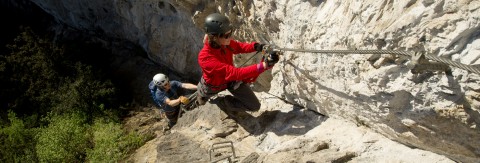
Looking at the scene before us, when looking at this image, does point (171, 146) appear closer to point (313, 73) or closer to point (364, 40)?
point (313, 73)

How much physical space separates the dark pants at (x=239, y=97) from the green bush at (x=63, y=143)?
4.76m

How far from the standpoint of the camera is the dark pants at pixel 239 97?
20.0 ft

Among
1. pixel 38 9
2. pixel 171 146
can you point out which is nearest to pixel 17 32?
pixel 38 9

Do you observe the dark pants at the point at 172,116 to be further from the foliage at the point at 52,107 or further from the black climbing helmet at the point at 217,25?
the black climbing helmet at the point at 217,25

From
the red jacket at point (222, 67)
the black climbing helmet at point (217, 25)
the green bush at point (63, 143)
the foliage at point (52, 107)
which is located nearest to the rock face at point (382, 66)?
the red jacket at point (222, 67)

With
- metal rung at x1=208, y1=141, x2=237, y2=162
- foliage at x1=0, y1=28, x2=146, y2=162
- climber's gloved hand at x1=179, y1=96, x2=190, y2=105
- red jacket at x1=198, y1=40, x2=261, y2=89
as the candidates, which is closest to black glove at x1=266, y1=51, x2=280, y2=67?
red jacket at x1=198, y1=40, x2=261, y2=89

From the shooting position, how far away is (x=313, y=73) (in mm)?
5141

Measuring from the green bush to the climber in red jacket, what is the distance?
16.1 ft

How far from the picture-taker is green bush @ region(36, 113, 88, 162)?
9422 mm

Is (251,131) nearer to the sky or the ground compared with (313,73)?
nearer to the ground

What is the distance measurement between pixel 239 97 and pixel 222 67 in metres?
1.14

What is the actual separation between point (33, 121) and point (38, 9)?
729cm

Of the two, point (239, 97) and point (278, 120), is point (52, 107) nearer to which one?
point (239, 97)

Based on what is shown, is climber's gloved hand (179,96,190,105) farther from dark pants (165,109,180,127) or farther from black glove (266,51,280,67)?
black glove (266,51,280,67)
